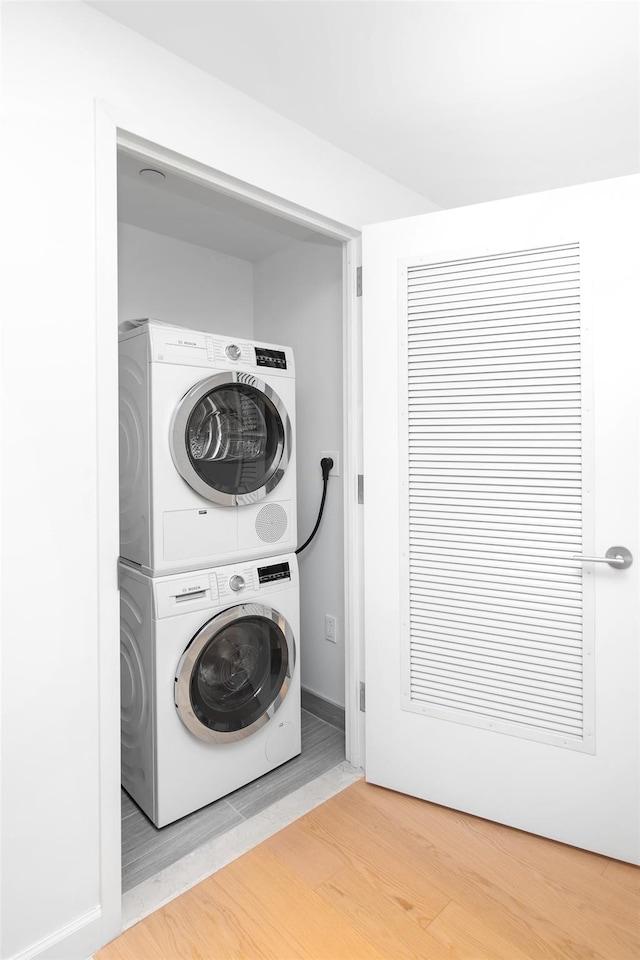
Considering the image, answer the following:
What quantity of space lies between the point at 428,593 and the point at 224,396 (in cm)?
101

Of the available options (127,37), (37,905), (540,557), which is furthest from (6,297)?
(540,557)

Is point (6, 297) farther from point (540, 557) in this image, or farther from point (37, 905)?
point (540, 557)

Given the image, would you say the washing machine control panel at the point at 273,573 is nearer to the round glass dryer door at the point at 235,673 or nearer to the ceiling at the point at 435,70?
the round glass dryer door at the point at 235,673

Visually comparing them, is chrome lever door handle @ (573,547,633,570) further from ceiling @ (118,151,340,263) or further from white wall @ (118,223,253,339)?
white wall @ (118,223,253,339)

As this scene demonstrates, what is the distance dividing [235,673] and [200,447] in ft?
2.78

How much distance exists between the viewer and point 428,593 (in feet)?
6.31

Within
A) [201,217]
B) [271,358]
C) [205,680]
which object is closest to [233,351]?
[271,358]

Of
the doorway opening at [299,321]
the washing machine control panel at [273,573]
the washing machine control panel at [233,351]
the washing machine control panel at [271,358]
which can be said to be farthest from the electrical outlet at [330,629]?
the washing machine control panel at [233,351]

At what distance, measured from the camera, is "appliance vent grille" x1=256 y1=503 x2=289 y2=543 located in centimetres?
211

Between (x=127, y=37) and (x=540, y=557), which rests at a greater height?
(x=127, y=37)

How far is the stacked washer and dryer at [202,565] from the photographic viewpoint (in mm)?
1827

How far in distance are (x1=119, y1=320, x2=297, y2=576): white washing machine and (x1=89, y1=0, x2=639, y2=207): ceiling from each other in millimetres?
804

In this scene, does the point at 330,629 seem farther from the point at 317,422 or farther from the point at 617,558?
the point at 617,558

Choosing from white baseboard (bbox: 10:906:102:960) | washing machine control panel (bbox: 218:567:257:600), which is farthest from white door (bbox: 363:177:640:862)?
white baseboard (bbox: 10:906:102:960)
